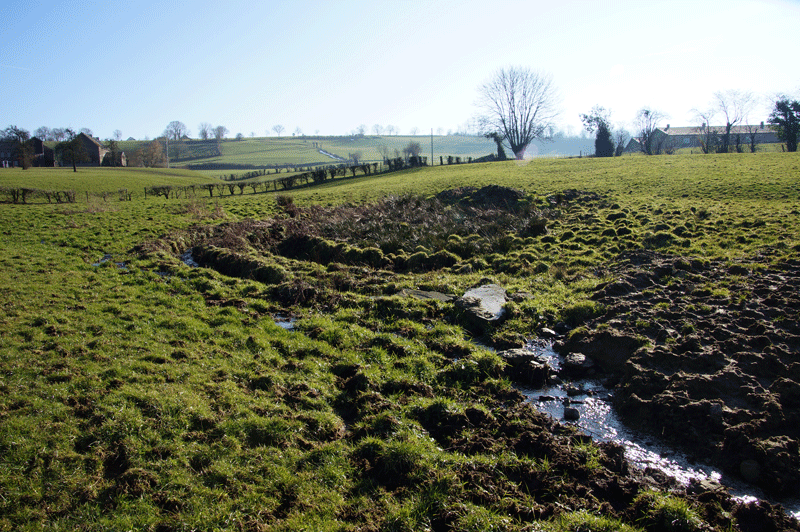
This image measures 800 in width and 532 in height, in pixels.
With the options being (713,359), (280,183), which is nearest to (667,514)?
(713,359)

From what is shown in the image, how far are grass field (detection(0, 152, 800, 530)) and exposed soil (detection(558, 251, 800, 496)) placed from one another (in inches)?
50.0

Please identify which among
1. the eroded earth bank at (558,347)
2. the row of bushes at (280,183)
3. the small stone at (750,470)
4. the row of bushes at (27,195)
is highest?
the row of bushes at (280,183)

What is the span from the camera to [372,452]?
5195mm

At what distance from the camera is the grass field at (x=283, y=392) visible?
4.27 meters

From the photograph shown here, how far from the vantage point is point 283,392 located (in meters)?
6.41

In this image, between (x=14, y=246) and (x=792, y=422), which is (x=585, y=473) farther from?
(x=14, y=246)

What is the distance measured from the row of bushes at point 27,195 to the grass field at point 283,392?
18734 mm

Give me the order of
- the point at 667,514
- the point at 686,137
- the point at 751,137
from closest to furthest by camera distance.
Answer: the point at 667,514 → the point at 751,137 → the point at 686,137

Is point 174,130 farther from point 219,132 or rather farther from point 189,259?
point 189,259

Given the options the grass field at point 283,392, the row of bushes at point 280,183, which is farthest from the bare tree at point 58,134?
the grass field at point 283,392

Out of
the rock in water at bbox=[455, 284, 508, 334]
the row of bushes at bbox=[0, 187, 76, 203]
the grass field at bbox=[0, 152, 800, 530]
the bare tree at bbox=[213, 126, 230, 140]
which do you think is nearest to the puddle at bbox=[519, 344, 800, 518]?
the grass field at bbox=[0, 152, 800, 530]

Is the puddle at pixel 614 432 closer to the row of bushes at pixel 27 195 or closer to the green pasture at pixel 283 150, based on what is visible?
the row of bushes at pixel 27 195

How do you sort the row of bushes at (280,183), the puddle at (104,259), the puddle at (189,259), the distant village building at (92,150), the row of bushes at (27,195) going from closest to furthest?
the puddle at (104,259) < the puddle at (189,259) < the row of bushes at (27,195) < the row of bushes at (280,183) < the distant village building at (92,150)

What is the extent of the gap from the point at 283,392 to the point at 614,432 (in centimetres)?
489
